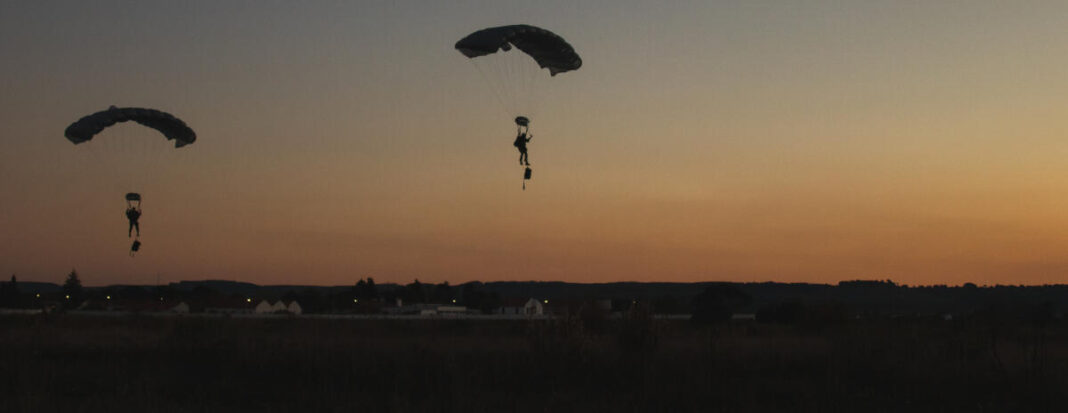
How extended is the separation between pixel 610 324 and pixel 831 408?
33.8 feet

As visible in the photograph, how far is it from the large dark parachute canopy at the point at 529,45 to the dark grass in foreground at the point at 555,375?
6.22 m

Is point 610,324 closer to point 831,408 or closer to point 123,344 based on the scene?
point 831,408

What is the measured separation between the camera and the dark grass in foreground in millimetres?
19469

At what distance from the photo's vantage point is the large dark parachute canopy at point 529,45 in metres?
22.6

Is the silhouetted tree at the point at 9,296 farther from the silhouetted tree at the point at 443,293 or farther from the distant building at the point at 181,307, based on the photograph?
the silhouetted tree at the point at 443,293

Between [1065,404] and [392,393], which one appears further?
[392,393]

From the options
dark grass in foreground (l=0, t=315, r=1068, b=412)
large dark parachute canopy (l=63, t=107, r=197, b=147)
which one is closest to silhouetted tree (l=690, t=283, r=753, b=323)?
dark grass in foreground (l=0, t=315, r=1068, b=412)

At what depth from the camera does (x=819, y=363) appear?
24.5m

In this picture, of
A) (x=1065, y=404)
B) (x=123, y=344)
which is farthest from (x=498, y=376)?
(x=123, y=344)

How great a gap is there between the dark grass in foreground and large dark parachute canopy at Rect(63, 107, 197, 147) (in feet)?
17.8

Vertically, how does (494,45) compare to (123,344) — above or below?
above

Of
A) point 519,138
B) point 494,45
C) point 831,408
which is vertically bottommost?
point 831,408

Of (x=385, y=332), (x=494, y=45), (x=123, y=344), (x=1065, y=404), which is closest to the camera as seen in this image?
(x=1065, y=404)

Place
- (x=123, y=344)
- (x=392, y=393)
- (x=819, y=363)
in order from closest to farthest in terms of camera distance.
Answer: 1. (x=392, y=393)
2. (x=819, y=363)
3. (x=123, y=344)
